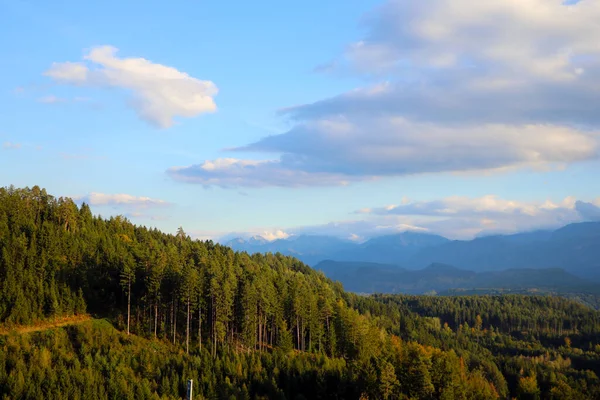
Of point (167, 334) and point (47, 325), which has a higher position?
point (47, 325)

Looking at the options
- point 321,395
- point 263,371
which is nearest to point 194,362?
point 263,371

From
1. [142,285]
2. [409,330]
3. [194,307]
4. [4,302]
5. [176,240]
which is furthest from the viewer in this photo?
[409,330]

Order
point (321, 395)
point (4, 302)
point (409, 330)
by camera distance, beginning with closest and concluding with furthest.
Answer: point (321, 395) → point (4, 302) → point (409, 330)

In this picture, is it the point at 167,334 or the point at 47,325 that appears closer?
the point at 47,325

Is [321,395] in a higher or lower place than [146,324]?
lower

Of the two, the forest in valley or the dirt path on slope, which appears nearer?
the forest in valley

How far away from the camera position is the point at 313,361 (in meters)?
91.1

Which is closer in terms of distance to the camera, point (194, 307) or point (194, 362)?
point (194, 362)

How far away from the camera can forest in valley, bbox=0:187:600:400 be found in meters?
71.6

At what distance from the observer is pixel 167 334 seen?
9994 cm

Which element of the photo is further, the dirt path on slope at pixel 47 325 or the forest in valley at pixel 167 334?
the dirt path on slope at pixel 47 325

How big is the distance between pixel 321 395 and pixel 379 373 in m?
11.6

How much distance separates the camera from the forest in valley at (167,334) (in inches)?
2820

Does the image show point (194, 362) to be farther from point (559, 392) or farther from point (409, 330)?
point (409, 330)
